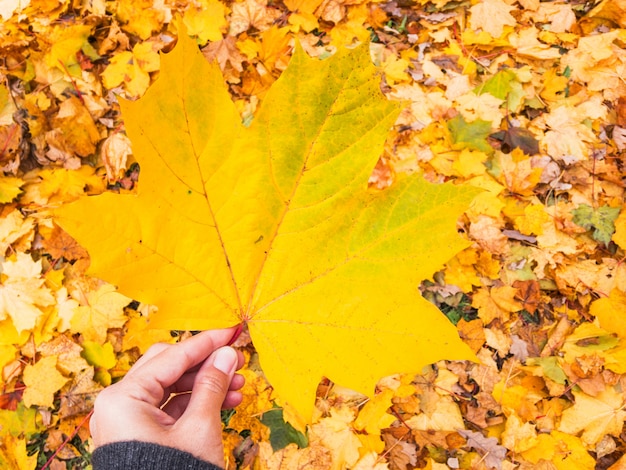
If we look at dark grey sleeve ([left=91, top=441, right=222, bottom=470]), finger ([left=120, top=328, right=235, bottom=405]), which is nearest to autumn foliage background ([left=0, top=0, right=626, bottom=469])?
finger ([left=120, top=328, right=235, bottom=405])

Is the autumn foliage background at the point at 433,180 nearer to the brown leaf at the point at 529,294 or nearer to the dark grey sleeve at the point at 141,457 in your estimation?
the brown leaf at the point at 529,294

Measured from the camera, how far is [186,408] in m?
1.33

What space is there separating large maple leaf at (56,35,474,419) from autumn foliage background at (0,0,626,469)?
3.95 ft

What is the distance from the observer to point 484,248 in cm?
242

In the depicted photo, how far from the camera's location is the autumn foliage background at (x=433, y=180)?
85.2 inches

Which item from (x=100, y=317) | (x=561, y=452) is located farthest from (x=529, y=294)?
(x=100, y=317)

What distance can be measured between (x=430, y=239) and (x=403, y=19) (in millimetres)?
Answer: 2278

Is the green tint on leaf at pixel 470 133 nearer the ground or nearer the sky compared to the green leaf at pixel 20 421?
nearer the sky

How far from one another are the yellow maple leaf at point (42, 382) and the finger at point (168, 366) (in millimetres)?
1040

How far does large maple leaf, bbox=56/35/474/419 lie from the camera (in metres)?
1.00

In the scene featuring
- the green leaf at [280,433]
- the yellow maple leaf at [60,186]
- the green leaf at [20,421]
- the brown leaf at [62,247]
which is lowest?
the green leaf at [280,433]

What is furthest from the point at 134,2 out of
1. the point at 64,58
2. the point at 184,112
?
the point at 184,112

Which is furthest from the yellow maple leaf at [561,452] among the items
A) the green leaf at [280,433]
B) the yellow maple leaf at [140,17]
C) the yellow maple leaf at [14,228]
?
the yellow maple leaf at [140,17]

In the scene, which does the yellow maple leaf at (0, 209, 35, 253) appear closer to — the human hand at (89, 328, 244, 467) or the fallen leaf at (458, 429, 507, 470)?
the human hand at (89, 328, 244, 467)
